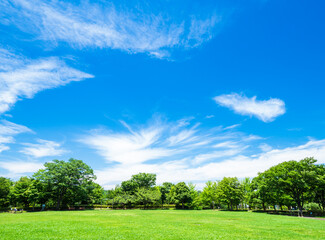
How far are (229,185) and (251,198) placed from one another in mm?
8046

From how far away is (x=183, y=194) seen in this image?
71.2 metres

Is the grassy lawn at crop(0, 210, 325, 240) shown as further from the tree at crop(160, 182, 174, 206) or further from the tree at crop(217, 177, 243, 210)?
the tree at crop(160, 182, 174, 206)

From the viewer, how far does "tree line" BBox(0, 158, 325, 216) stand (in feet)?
148

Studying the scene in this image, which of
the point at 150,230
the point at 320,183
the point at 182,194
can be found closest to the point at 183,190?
the point at 182,194

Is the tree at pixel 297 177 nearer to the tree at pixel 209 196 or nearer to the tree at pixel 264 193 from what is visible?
the tree at pixel 264 193

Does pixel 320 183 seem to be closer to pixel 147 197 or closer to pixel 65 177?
pixel 147 197

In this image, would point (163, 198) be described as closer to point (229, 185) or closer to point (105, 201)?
point (105, 201)

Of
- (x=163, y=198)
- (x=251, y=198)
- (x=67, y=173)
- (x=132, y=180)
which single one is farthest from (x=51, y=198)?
(x=251, y=198)

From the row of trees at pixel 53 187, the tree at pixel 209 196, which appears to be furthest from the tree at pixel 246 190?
the row of trees at pixel 53 187

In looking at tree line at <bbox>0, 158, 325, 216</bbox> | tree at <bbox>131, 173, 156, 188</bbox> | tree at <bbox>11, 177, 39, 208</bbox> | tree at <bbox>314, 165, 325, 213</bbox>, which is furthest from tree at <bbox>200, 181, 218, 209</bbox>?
tree at <bbox>11, 177, 39, 208</bbox>

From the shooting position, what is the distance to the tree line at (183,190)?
148 ft

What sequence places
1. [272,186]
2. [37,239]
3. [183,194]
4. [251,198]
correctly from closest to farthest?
[37,239]
[272,186]
[251,198]
[183,194]

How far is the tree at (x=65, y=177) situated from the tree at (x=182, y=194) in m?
35.4

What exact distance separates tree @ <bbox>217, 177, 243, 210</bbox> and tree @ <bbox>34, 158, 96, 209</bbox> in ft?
160
